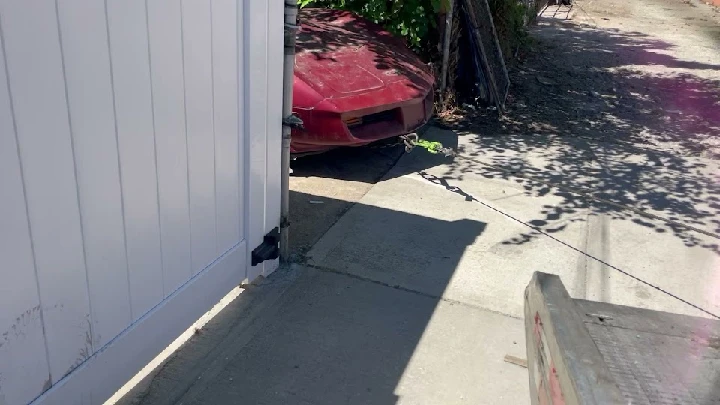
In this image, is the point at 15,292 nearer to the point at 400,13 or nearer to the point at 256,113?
the point at 256,113

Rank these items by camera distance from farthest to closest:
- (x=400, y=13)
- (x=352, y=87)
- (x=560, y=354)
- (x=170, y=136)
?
(x=400, y=13)
(x=352, y=87)
(x=170, y=136)
(x=560, y=354)

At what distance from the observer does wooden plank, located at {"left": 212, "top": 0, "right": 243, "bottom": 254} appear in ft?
10.5

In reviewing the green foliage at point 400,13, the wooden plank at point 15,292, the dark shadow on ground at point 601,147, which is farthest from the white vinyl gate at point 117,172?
the green foliage at point 400,13

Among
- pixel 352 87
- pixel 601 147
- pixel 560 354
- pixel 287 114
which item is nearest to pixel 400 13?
pixel 352 87

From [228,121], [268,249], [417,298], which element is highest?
[228,121]

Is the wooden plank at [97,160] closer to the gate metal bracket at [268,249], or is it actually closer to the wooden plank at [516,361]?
the gate metal bracket at [268,249]

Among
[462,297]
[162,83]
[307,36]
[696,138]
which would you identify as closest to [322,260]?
[462,297]

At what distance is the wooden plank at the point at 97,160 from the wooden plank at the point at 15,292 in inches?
10.4

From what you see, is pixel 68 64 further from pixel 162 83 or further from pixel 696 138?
pixel 696 138

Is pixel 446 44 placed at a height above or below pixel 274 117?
below

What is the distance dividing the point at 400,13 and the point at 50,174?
609cm

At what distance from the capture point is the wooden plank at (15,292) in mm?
2084

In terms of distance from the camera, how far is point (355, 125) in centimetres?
588

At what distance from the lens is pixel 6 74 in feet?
6.67
